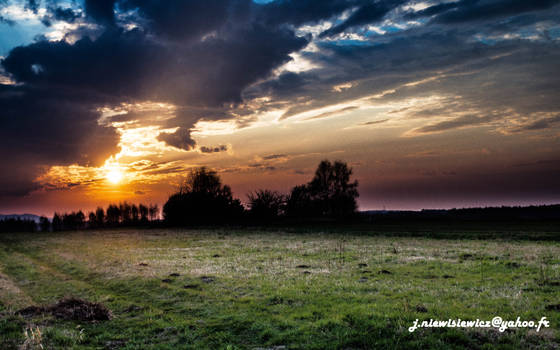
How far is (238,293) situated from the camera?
16312 mm

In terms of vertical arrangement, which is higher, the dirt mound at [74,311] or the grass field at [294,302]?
the dirt mound at [74,311]

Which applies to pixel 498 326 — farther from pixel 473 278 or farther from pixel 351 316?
pixel 473 278

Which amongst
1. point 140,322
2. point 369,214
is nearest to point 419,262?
point 140,322

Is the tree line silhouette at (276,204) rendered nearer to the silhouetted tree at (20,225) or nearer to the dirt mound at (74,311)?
the dirt mound at (74,311)

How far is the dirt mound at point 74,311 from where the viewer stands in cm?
1339

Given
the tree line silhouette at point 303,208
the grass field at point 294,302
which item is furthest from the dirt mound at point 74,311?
the tree line silhouette at point 303,208

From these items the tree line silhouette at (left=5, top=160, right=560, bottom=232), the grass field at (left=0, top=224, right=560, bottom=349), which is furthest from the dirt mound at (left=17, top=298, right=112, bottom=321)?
the tree line silhouette at (left=5, top=160, right=560, bottom=232)

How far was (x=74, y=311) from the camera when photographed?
45.4ft

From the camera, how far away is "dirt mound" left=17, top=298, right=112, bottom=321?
13.4 metres

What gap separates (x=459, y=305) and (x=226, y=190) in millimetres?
118338

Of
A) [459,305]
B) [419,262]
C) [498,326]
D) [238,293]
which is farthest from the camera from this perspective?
[419,262]

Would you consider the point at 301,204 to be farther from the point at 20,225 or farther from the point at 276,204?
the point at 20,225

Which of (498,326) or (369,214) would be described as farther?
(369,214)

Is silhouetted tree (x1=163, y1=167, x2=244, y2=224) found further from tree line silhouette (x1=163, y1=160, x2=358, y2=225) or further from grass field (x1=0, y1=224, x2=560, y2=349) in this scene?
grass field (x1=0, y1=224, x2=560, y2=349)
